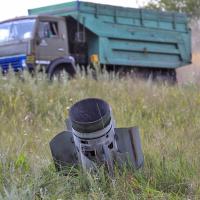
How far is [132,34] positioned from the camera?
55.2 ft

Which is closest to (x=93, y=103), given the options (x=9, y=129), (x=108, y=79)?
(x=9, y=129)

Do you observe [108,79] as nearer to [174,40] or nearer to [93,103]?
[93,103]

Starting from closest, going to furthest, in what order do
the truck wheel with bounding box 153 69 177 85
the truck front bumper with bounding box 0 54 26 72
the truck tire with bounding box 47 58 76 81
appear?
the truck front bumper with bounding box 0 54 26 72, the truck tire with bounding box 47 58 76 81, the truck wheel with bounding box 153 69 177 85

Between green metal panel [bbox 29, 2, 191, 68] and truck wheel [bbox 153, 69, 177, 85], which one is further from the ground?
green metal panel [bbox 29, 2, 191, 68]

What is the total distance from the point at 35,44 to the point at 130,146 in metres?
10.4

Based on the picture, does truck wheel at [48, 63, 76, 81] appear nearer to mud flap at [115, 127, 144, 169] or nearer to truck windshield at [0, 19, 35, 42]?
truck windshield at [0, 19, 35, 42]

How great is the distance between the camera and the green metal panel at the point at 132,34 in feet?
51.7

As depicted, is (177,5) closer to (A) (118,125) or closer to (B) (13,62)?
(B) (13,62)

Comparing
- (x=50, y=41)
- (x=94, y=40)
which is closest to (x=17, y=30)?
(x=50, y=41)

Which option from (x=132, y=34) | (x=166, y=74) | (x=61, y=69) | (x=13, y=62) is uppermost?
(x=132, y=34)

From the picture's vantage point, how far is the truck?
46.8 feet

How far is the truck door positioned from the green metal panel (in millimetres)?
747

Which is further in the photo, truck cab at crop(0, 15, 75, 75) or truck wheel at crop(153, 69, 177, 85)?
truck wheel at crop(153, 69, 177, 85)

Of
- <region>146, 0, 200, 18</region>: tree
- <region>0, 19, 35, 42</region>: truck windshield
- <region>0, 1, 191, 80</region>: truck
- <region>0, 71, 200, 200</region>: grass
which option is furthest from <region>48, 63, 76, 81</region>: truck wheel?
<region>146, 0, 200, 18</region>: tree
